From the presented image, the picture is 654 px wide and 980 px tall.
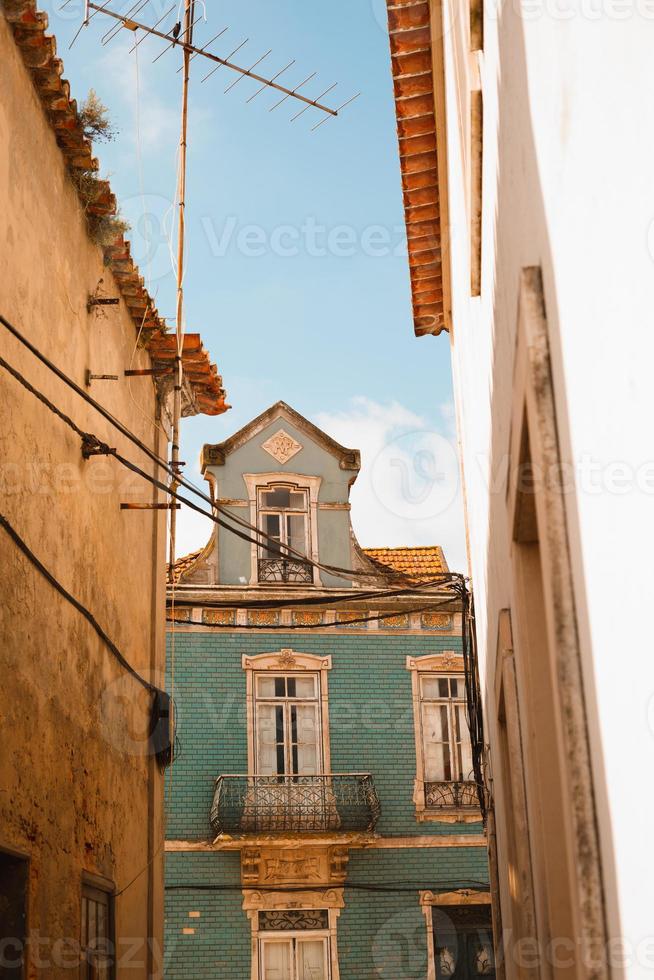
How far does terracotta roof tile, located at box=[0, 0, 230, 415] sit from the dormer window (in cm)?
787

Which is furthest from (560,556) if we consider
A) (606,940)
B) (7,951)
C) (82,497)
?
(82,497)

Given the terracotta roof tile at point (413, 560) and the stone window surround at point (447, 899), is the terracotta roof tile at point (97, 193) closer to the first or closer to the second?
the terracotta roof tile at point (413, 560)

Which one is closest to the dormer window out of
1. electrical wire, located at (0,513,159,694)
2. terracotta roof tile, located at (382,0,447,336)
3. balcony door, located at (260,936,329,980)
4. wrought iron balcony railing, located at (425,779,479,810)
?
wrought iron balcony railing, located at (425,779,479,810)

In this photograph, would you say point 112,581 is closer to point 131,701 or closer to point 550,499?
point 131,701

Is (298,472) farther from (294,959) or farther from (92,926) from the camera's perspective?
(92,926)

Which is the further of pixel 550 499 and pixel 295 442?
pixel 295 442

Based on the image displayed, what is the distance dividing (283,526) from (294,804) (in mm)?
5035

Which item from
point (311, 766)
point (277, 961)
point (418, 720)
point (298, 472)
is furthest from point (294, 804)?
point (298, 472)

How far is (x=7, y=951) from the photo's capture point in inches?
272

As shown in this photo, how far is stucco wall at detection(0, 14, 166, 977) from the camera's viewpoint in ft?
24.4

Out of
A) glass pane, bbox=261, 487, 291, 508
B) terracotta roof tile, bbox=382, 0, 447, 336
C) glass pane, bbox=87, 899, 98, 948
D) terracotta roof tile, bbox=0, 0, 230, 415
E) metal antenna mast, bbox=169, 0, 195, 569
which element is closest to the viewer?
terracotta roof tile, bbox=0, 0, 230, 415

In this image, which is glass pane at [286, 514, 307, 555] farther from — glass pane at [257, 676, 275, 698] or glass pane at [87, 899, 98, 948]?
glass pane at [87, 899, 98, 948]

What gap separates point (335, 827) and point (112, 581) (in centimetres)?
1042

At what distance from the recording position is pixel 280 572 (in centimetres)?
2141
